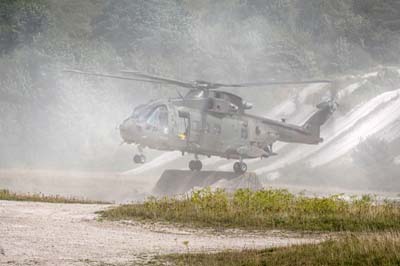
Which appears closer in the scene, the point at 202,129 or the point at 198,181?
the point at 202,129

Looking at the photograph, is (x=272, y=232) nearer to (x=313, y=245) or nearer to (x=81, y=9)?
(x=313, y=245)

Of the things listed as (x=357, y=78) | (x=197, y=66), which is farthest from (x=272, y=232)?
(x=197, y=66)

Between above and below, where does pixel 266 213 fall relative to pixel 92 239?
above

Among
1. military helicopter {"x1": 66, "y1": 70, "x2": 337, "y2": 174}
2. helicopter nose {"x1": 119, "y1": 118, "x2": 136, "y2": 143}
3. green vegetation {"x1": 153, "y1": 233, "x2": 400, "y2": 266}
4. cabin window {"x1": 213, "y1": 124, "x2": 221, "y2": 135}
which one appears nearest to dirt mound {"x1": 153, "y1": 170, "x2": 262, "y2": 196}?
military helicopter {"x1": 66, "y1": 70, "x2": 337, "y2": 174}

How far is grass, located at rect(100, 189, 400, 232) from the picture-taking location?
27.5 m

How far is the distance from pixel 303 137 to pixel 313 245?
1094 inches

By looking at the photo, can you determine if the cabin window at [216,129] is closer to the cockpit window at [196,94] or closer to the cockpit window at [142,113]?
the cockpit window at [196,94]

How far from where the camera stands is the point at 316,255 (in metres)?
20.3

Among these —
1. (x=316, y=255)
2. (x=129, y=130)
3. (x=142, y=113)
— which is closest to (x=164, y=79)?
(x=142, y=113)

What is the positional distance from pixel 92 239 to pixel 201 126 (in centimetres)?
2101

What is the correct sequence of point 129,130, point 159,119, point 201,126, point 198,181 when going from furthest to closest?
1. point 198,181
2. point 201,126
3. point 159,119
4. point 129,130

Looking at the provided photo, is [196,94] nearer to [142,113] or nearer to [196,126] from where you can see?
[196,126]

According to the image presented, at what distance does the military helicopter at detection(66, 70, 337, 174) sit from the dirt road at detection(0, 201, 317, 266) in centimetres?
1279

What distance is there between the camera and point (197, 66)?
101m
